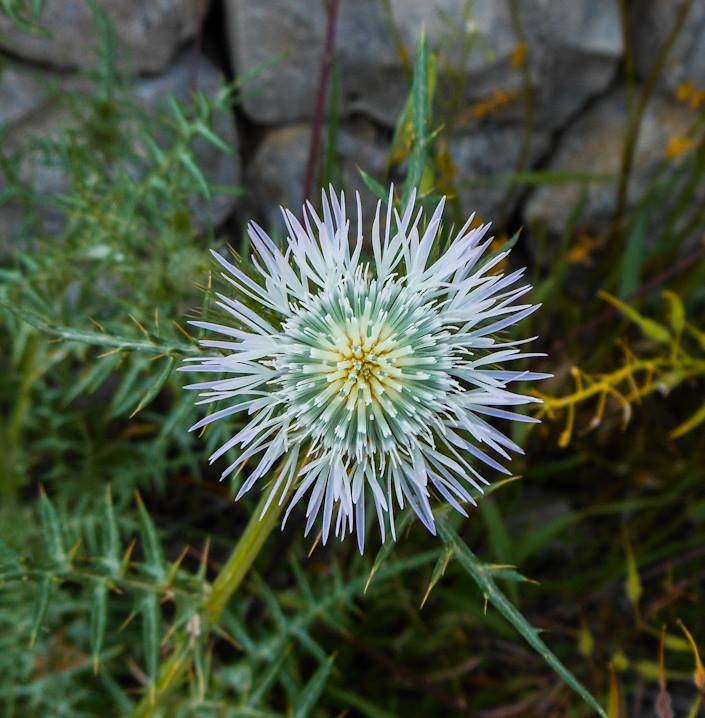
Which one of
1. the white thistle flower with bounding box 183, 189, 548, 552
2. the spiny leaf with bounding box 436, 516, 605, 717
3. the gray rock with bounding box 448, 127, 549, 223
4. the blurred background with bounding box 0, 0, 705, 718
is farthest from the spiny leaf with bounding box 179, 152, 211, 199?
the gray rock with bounding box 448, 127, 549, 223

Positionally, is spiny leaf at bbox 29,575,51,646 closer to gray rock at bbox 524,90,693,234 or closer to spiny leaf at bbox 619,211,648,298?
spiny leaf at bbox 619,211,648,298

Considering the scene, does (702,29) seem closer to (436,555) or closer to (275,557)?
(436,555)

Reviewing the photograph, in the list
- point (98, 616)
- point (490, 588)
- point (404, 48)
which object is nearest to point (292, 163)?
point (404, 48)

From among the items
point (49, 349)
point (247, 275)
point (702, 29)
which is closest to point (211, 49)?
point (49, 349)

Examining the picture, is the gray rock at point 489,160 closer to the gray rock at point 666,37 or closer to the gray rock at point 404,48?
the gray rock at point 404,48

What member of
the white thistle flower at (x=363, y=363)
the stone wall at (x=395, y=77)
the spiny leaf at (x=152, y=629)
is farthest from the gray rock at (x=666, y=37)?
the spiny leaf at (x=152, y=629)

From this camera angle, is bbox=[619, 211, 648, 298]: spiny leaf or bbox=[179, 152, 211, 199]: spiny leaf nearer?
bbox=[179, 152, 211, 199]: spiny leaf

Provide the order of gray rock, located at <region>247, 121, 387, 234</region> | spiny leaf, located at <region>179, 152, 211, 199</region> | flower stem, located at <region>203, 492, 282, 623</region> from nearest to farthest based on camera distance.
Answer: flower stem, located at <region>203, 492, 282, 623</region>
spiny leaf, located at <region>179, 152, 211, 199</region>
gray rock, located at <region>247, 121, 387, 234</region>

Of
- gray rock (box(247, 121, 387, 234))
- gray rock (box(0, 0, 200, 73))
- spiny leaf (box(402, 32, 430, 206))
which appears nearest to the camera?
spiny leaf (box(402, 32, 430, 206))
